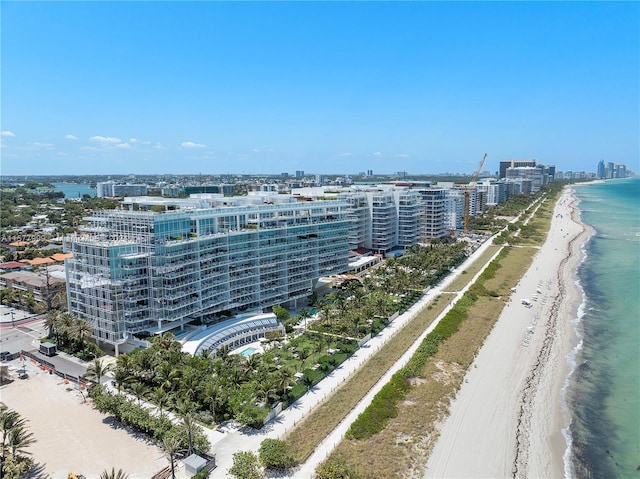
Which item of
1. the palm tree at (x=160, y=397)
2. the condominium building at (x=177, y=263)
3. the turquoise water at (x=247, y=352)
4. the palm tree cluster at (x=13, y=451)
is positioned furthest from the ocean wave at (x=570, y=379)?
the palm tree cluster at (x=13, y=451)

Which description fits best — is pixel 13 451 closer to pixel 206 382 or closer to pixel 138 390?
pixel 138 390

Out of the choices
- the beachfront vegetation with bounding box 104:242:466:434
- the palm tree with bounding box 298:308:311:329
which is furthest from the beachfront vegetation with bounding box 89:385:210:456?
the palm tree with bounding box 298:308:311:329

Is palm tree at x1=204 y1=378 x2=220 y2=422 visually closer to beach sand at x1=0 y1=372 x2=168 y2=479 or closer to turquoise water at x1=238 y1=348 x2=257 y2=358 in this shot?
beach sand at x1=0 y1=372 x2=168 y2=479

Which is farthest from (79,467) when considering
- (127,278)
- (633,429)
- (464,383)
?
(633,429)

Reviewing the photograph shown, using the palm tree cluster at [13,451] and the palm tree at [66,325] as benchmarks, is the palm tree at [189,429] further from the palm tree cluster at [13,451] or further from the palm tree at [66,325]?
the palm tree at [66,325]

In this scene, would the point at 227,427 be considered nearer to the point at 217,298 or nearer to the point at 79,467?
the point at 79,467

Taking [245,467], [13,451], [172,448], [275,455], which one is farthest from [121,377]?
[275,455]
